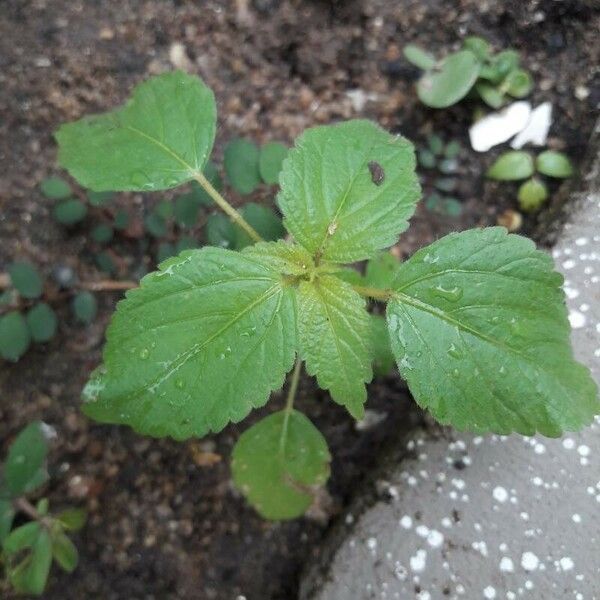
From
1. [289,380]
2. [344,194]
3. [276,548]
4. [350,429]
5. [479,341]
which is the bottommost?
[276,548]

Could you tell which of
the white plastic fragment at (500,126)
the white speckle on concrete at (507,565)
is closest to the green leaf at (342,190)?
the white speckle on concrete at (507,565)

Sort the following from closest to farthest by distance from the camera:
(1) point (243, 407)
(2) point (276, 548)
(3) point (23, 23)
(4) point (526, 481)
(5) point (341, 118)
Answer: (1) point (243, 407)
(4) point (526, 481)
(2) point (276, 548)
(3) point (23, 23)
(5) point (341, 118)

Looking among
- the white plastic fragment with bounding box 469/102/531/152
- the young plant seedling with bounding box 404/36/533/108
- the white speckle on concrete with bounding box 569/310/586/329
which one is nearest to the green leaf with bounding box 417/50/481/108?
the young plant seedling with bounding box 404/36/533/108

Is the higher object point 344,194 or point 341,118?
point 344,194

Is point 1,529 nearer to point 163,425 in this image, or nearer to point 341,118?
point 163,425

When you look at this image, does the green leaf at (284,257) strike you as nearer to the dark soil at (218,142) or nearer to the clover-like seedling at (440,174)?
the dark soil at (218,142)

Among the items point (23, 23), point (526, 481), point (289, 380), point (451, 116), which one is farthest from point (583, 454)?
point (23, 23)
